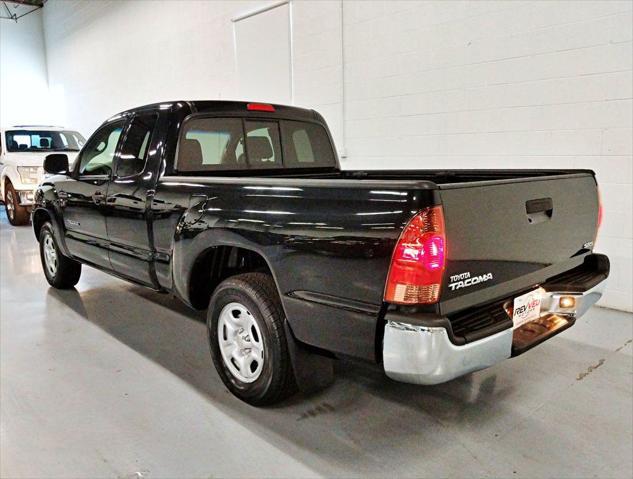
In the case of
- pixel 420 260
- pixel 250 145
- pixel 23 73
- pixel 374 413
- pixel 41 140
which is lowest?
pixel 374 413

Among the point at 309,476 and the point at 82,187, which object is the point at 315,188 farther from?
the point at 82,187

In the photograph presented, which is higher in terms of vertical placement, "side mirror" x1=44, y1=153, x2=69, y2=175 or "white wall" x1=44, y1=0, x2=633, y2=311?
"white wall" x1=44, y1=0, x2=633, y2=311

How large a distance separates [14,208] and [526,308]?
935 centimetres

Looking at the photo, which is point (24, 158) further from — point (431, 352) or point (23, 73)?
point (431, 352)

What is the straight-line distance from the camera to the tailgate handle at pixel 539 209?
2127mm

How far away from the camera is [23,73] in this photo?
14.6m

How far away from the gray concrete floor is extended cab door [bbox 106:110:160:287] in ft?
1.88

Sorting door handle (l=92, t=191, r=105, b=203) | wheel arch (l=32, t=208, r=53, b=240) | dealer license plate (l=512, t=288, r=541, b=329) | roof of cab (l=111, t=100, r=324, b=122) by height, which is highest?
roof of cab (l=111, t=100, r=324, b=122)

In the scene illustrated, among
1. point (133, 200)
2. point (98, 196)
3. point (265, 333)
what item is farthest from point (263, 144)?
point (265, 333)

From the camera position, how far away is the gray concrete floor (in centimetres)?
210

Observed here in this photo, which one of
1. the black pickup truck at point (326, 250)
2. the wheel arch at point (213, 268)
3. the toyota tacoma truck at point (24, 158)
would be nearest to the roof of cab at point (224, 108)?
the black pickup truck at point (326, 250)

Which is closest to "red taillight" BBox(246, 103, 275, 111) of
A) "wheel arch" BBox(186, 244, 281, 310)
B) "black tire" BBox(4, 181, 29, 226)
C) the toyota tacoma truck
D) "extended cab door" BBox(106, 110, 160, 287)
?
"extended cab door" BBox(106, 110, 160, 287)

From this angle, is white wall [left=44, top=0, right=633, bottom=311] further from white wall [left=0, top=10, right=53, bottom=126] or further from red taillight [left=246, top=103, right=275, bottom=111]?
white wall [left=0, top=10, right=53, bottom=126]

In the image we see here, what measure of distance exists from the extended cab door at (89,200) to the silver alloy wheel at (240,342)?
5.02 ft
